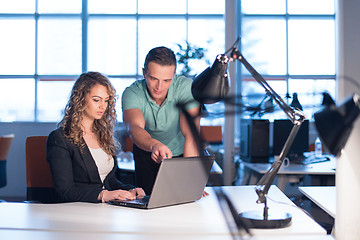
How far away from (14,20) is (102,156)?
13.6 feet

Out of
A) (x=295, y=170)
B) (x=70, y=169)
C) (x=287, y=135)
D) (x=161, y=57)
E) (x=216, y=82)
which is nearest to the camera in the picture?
(x=216, y=82)

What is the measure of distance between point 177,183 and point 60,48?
443cm

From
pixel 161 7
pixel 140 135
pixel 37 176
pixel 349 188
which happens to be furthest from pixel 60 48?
pixel 349 188

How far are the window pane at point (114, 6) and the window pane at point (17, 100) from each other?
135 centimetres

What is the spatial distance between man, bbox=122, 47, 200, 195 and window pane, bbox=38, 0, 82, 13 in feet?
11.8

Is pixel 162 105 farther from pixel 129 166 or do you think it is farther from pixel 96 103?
pixel 129 166

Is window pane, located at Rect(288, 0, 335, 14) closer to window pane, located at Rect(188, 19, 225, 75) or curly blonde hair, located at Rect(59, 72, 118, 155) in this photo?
window pane, located at Rect(188, 19, 225, 75)

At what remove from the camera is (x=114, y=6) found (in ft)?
17.9

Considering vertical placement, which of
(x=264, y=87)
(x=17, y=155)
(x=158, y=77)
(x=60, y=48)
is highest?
(x=60, y=48)

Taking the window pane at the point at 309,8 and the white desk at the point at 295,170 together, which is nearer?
the white desk at the point at 295,170

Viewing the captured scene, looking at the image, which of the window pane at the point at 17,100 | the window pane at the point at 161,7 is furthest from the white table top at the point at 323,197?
the window pane at the point at 17,100

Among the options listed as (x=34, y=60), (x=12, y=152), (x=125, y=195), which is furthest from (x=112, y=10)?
(x=125, y=195)

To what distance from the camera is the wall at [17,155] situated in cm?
525

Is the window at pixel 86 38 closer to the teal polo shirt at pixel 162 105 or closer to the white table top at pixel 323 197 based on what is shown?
the teal polo shirt at pixel 162 105
